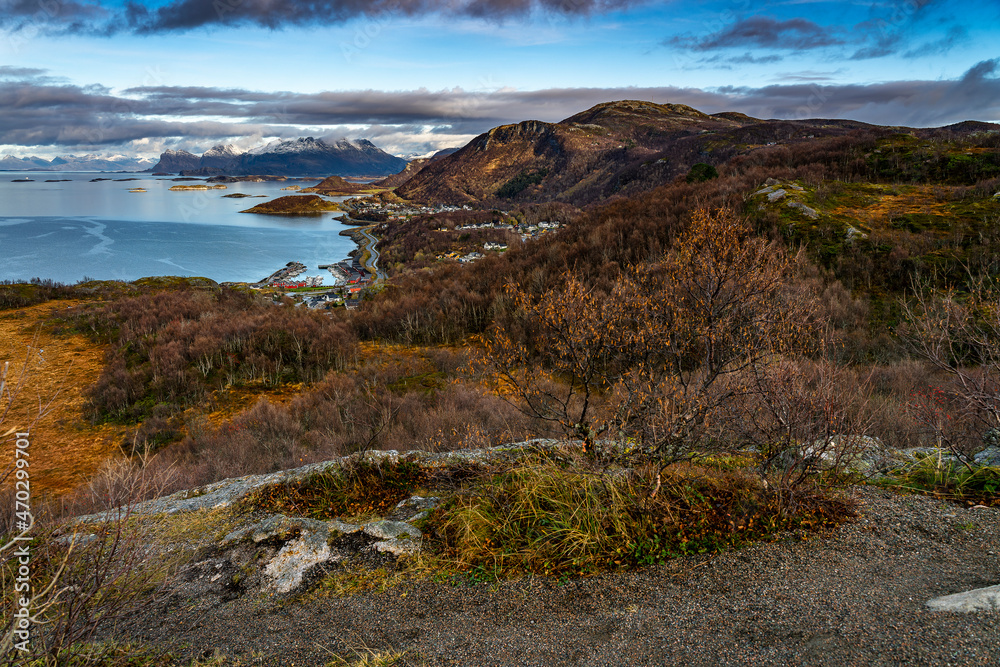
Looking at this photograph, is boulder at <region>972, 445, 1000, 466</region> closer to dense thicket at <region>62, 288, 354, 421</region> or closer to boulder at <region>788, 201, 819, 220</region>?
boulder at <region>788, 201, 819, 220</region>

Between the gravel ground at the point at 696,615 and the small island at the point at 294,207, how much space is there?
582ft

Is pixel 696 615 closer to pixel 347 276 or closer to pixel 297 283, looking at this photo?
pixel 297 283

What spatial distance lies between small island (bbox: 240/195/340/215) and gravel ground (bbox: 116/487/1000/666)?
582 feet

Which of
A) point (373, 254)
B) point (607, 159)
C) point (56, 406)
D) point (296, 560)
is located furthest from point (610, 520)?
point (607, 159)

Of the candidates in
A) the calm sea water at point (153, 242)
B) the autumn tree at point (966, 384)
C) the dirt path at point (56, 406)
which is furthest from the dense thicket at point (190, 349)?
the autumn tree at point (966, 384)

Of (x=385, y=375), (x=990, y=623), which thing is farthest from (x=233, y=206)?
(x=990, y=623)

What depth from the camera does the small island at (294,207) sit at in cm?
16212

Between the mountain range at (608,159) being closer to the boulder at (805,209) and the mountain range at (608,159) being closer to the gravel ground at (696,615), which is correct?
the boulder at (805,209)

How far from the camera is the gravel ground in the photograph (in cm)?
402

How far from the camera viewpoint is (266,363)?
1323 inches

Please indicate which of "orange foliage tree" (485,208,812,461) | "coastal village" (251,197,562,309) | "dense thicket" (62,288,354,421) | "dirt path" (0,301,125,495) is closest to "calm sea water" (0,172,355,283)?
"coastal village" (251,197,562,309)

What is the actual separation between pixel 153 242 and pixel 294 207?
84.3 meters

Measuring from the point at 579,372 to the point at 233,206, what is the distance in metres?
207

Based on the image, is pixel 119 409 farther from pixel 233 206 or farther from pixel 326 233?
pixel 233 206
